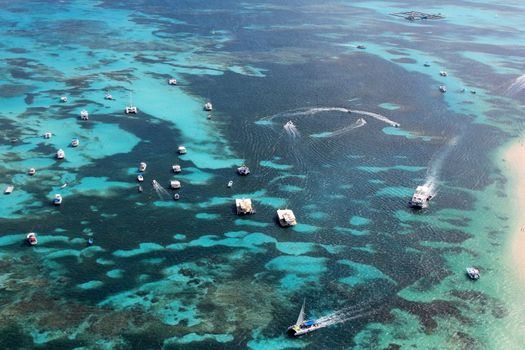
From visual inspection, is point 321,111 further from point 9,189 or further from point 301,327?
point 301,327

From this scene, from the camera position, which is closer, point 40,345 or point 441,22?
point 40,345

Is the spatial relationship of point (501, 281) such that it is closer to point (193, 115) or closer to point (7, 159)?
point (193, 115)

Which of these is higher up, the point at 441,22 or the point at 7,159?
the point at 441,22

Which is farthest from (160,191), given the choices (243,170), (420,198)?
(420,198)

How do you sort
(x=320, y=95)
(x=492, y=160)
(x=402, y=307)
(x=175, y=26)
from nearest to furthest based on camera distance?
(x=402, y=307) < (x=492, y=160) < (x=320, y=95) < (x=175, y=26)

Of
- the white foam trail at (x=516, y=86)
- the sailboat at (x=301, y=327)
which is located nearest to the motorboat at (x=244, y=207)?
the sailboat at (x=301, y=327)

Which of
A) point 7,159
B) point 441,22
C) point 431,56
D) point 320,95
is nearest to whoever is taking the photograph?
point 7,159

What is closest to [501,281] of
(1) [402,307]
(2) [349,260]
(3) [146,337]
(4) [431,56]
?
(1) [402,307]
